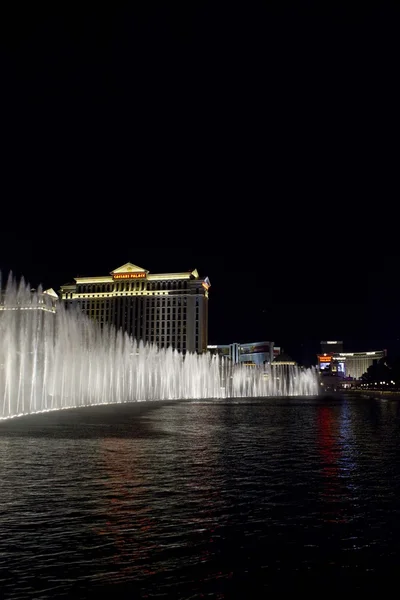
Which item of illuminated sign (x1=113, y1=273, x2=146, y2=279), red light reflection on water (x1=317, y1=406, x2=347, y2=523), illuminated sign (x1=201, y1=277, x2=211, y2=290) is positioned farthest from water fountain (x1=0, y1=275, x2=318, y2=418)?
illuminated sign (x1=113, y1=273, x2=146, y2=279)

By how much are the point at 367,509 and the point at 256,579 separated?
4356 mm

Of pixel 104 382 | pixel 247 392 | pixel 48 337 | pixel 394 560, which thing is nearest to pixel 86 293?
pixel 247 392

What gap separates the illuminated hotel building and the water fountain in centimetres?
4394

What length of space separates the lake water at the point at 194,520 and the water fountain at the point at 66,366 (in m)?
20.5

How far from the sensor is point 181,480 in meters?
13.6

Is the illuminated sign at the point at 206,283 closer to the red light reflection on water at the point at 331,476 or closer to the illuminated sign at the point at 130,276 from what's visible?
the illuminated sign at the point at 130,276

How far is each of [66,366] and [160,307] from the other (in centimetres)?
8869

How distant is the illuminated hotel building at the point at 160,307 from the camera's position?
139m

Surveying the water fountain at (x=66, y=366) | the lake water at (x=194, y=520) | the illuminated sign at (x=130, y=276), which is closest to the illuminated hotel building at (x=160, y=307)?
the illuminated sign at (x=130, y=276)

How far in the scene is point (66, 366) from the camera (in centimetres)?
5128

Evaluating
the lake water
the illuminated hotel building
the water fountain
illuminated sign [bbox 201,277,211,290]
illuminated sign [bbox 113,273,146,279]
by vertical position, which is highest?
illuminated sign [bbox 113,273,146,279]

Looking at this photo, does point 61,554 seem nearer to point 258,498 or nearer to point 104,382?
point 258,498

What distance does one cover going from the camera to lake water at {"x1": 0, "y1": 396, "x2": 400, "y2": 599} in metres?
7.34

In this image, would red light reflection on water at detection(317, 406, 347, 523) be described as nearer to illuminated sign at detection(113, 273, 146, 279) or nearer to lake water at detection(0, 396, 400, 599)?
lake water at detection(0, 396, 400, 599)
